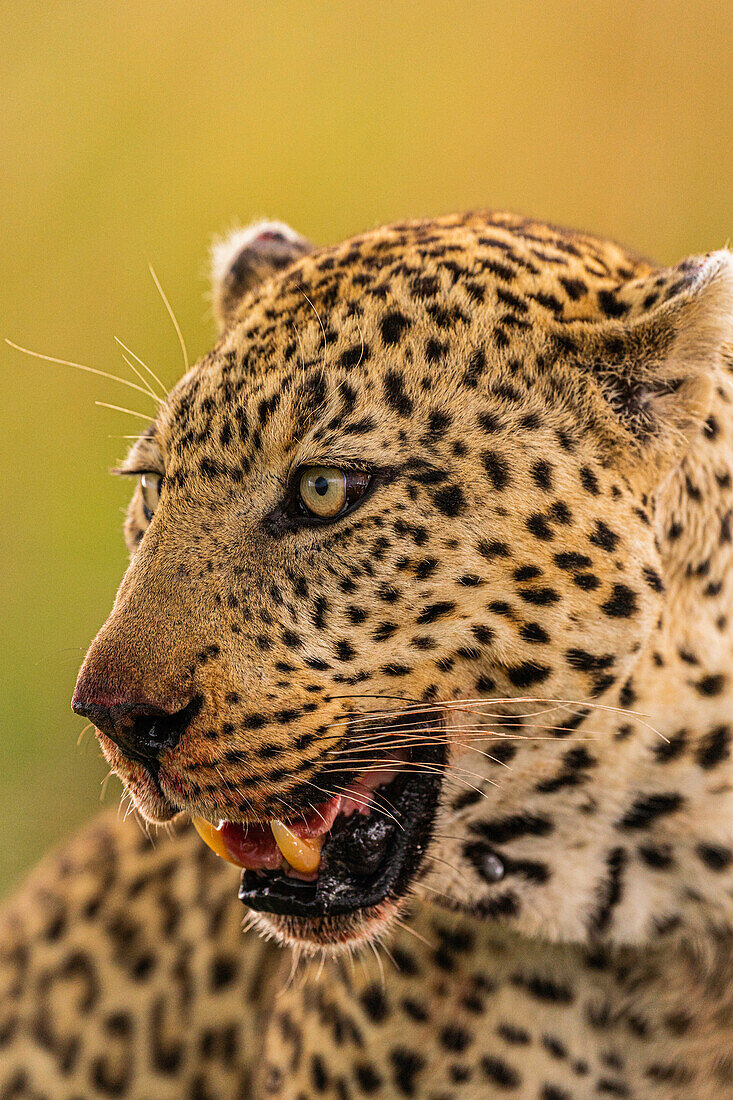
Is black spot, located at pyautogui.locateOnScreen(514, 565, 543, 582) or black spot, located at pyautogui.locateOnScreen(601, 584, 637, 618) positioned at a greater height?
black spot, located at pyautogui.locateOnScreen(601, 584, 637, 618)

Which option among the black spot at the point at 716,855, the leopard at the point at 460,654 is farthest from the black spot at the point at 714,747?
the black spot at the point at 716,855

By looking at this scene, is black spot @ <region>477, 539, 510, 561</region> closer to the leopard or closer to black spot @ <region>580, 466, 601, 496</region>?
the leopard

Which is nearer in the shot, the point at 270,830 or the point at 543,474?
the point at 543,474

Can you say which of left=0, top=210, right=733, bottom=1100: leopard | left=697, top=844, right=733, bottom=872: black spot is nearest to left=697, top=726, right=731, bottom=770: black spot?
left=0, top=210, right=733, bottom=1100: leopard

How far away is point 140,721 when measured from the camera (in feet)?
8.92

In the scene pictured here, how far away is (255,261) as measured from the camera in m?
3.83

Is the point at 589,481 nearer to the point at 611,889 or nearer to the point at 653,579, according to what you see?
the point at 653,579

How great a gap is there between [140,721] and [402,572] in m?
0.63

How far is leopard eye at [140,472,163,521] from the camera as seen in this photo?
332cm

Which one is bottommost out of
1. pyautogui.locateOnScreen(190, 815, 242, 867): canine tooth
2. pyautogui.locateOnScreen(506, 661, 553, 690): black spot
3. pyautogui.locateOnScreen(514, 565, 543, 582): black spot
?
pyautogui.locateOnScreen(190, 815, 242, 867): canine tooth

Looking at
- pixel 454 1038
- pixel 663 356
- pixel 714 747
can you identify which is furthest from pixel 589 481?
pixel 454 1038

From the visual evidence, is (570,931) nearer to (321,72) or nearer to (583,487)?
(583,487)

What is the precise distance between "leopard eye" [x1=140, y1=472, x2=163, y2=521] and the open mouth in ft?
2.75

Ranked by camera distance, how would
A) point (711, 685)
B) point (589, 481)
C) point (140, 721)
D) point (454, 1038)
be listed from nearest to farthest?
point (140, 721)
point (589, 481)
point (711, 685)
point (454, 1038)
